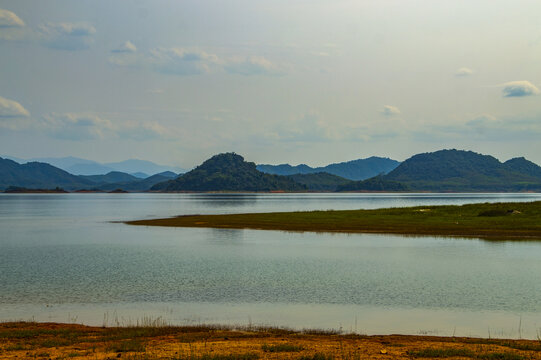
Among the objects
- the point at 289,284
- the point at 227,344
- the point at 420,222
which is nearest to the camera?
the point at 227,344

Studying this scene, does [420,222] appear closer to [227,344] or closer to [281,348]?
[227,344]

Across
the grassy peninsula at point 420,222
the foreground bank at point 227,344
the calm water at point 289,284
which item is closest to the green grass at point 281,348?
the foreground bank at point 227,344

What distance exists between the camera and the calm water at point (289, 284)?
29094 millimetres

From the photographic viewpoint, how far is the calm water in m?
29.1

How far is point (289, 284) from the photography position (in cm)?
3928

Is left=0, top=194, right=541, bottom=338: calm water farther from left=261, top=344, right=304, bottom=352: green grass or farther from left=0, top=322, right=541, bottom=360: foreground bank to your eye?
left=261, top=344, right=304, bottom=352: green grass

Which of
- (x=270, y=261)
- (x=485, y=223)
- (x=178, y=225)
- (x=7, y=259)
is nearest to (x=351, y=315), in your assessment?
(x=270, y=261)

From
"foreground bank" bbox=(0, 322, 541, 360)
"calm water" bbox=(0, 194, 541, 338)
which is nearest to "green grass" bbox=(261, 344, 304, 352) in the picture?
"foreground bank" bbox=(0, 322, 541, 360)

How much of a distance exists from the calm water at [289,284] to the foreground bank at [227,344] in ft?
9.01

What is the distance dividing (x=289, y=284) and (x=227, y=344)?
17.6 m

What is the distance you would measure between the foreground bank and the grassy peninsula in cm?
5662

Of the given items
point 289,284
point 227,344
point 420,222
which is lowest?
point 289,284

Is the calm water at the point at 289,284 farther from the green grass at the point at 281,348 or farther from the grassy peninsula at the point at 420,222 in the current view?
the grassy peninsula at the point at 420,222

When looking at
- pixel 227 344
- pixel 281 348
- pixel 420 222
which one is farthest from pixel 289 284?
pixel 420 222
